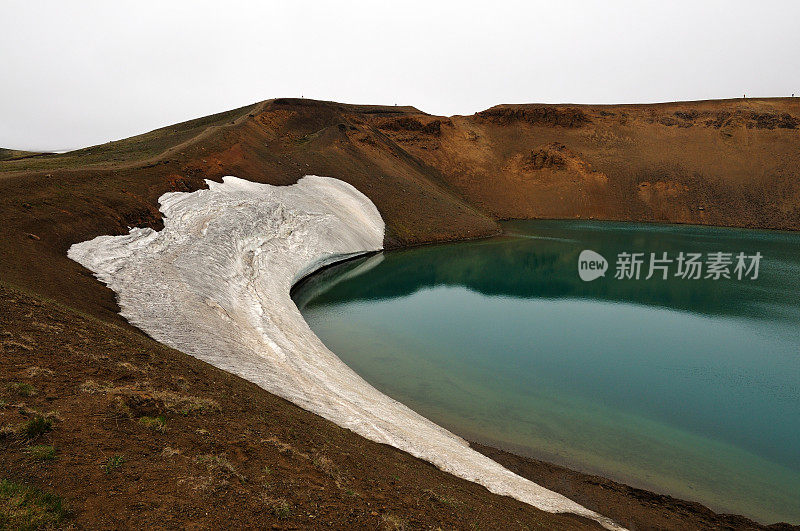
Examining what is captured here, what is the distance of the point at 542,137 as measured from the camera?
84500 millimetres

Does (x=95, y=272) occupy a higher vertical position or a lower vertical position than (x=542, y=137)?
lower

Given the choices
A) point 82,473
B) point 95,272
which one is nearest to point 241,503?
point 82,473

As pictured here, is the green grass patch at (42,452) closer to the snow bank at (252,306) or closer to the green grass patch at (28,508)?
the green grass patch at (28,508)

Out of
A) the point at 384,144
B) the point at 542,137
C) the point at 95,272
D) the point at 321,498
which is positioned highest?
the point at 542,137

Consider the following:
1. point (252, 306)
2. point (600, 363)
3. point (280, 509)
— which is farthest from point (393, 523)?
point (600, 363)

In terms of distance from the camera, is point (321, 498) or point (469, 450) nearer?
point (321, 498)

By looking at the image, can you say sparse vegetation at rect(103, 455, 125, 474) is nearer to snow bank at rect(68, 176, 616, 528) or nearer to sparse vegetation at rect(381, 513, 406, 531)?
sparse vegetation at rect(381, 513, 406, 531)

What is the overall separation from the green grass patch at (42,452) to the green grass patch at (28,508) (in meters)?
0.53

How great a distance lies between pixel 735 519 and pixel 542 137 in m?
82.9

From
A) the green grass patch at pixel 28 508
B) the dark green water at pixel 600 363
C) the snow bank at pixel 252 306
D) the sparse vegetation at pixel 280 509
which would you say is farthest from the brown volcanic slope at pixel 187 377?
the dark green water at pixel 600 363

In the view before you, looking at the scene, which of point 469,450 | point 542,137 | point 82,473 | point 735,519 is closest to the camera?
point 82,473

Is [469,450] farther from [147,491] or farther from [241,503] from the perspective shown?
[147,491]

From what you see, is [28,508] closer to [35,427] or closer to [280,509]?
[35,427]

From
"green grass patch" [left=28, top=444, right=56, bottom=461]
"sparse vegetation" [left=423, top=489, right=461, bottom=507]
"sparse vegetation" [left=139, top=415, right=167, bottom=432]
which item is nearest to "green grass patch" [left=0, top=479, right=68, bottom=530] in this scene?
"green grass patch" [left=28, top=444, right=56, bottom=461]
